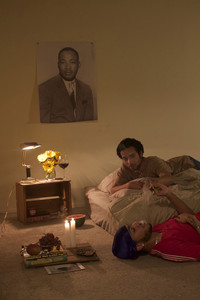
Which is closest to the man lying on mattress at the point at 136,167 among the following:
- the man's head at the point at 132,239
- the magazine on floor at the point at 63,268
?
the man's head at the point at 132,239

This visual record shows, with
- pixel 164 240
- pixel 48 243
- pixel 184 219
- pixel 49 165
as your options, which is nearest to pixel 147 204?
pixel 184 219

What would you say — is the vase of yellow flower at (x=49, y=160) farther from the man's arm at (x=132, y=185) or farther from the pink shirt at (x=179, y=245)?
the pink shirt at (x=179, y=245)

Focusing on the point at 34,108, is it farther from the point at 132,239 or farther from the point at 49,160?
the point at 132,239

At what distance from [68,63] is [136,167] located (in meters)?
1.70

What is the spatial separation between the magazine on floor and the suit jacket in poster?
234cm

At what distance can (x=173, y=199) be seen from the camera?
9.07 ft

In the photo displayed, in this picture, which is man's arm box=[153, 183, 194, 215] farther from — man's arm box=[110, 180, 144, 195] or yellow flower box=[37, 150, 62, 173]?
yellow flower box=[37, 150, 62, 173]

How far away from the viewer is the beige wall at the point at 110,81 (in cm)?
441

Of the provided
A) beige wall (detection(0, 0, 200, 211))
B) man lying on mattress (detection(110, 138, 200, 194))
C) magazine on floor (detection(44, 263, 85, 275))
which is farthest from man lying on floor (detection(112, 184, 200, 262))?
beige wall (detection(0, 0, 200, 211))

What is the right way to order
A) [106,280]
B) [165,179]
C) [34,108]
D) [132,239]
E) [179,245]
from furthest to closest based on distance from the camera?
[34,108]
[165,179]
[132,239]
[179,245]
[106,280]

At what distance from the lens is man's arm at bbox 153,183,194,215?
108 inches

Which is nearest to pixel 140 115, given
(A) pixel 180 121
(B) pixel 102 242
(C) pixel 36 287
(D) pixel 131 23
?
(A) pixel 180 121

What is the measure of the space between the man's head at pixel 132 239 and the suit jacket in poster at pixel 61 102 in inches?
88.5

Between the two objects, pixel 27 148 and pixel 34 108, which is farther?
pixel 34 108
